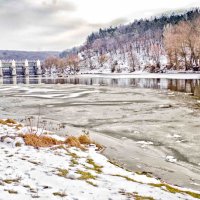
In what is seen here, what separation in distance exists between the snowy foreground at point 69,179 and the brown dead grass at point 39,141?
0.70m

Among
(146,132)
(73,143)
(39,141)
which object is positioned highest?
(39,141)

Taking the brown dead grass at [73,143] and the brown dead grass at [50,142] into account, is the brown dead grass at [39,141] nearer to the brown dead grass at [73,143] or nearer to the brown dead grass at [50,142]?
the brown dead grass at [50,142]

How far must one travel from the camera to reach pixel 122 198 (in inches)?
339

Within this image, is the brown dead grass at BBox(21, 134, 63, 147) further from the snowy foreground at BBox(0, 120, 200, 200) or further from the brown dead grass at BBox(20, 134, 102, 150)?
the snowy foreground at BBox(0, 120, 200, 200)

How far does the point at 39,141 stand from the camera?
600 inches

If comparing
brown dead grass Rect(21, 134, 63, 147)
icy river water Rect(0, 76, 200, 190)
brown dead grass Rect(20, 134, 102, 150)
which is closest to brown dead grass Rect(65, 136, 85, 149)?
brown dead grass Rect(20, 134, 102, 150)

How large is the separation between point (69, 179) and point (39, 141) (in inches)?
219

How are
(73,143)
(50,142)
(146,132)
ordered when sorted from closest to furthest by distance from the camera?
(50,142), (73,143), (146,132)

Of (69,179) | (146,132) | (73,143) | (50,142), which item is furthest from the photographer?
(146,132)

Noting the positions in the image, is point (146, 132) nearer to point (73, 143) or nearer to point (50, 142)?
point (73, 143)

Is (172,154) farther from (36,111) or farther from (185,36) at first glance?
(185,36)

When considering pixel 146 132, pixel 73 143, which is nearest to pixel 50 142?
pixel 73 143

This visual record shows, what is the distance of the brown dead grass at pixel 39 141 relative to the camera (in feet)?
48.6

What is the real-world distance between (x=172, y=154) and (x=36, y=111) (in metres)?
19.2
